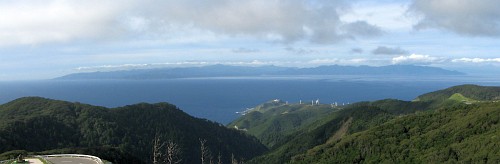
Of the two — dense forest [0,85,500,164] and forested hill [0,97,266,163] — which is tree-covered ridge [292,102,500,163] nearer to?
dense forest [0,85,500,164]

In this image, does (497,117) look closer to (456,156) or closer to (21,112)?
(456,156)

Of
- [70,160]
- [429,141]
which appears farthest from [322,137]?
[70,160]

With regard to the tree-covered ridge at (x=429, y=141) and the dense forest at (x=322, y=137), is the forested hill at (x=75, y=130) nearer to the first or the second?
the dense forest at (x=322, y=137)

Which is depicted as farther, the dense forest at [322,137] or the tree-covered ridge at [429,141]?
the dense forest at [322,137]

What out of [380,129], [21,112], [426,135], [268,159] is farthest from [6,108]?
[426,135]

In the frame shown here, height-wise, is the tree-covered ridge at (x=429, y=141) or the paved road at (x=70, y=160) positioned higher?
the paved road at (x=70, y=160)

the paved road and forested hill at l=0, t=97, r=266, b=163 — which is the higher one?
the paved road

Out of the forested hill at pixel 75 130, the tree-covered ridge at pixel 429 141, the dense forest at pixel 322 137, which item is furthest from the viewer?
the forested hill at pixel 75 130

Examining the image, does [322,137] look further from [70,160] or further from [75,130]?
[70,160]

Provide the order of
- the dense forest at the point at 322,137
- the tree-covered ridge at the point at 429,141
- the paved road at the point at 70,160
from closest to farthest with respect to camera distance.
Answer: the paved road at the point at 70,160 → the tree-covered ridge at the point at 429,141 → the dense forest at the point at 322,137

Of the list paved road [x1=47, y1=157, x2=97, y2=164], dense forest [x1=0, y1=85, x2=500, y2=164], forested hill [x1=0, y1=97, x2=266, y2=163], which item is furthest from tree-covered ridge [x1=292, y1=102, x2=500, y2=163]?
paved road [x1=47, y1=157, x2=97, y2=164]

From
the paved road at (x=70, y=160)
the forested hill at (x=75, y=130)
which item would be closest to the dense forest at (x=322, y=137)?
the forested hill at (x=75, y=130)

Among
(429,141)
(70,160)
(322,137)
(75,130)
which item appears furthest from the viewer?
(322,137)
